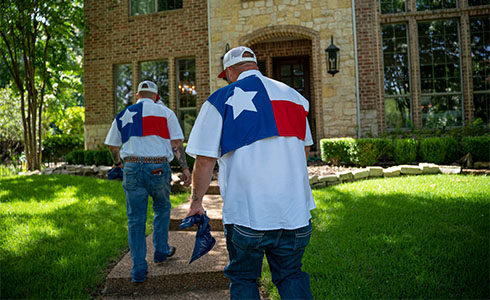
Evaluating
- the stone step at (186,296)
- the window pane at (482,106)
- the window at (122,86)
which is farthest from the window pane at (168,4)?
the stone step at (186,296)

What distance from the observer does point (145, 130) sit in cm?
338

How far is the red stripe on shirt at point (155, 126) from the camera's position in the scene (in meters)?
3.38

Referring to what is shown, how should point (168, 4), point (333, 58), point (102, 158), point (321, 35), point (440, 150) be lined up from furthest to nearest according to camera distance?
1. point (168, 4)
2. point (102, 158)
3. point (321, 35)
4. point (333, 58)
5. point (440, 150)

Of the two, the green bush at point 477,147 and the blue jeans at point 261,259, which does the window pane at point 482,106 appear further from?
the blue jeans at point 261,259

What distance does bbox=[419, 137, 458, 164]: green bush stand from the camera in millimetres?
7719

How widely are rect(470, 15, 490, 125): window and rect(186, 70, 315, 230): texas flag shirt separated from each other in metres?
9.64

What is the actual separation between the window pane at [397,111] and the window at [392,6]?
98.4 inches

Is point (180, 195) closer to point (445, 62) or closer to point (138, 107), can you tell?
point (138, 107)

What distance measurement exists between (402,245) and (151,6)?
34.9 ft

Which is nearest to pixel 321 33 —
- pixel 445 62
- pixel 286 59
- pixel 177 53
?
pixel 286 59

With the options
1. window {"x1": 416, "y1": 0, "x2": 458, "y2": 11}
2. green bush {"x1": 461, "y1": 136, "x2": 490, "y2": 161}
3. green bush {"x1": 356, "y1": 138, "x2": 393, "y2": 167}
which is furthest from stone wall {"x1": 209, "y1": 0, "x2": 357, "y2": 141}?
green bush {"x1": 461, "y1": 136, "x2": 490, "y2": 161}

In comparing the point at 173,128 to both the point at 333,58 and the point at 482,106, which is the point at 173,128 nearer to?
the point at 333,58

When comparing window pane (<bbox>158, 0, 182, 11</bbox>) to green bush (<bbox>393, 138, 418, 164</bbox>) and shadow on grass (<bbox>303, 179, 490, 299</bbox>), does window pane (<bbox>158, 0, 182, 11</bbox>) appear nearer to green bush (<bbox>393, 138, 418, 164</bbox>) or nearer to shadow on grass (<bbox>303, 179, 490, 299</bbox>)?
green bush (<bbox>393, 138, 418, 164</bbox>)

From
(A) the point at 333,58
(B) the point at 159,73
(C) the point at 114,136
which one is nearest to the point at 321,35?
(A) the point at 333,58
